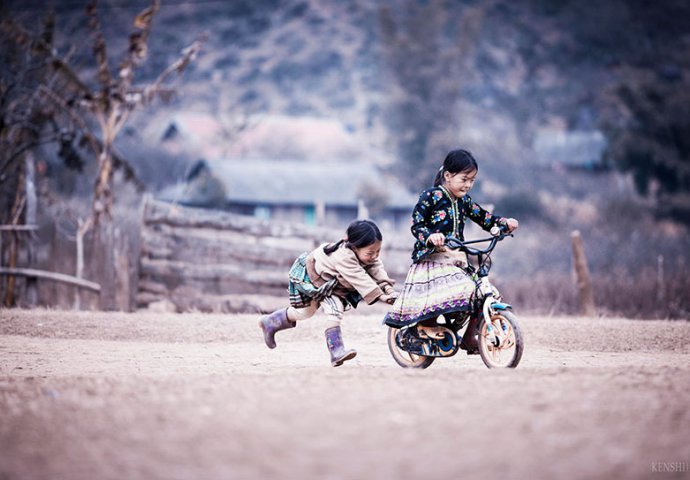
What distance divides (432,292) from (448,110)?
43.3 metres

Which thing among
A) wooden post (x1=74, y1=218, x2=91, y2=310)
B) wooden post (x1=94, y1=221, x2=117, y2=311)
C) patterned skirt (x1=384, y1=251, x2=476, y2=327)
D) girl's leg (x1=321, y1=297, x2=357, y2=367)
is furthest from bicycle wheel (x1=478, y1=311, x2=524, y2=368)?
wooden post (x1=74, y1=218, x2=91, y2=310)

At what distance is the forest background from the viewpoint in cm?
1617

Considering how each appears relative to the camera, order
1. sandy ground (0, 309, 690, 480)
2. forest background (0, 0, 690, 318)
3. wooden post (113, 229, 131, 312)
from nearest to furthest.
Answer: sandy ground (0, 309, 690, 480) → wooden post (113, 229, 131, 312) → forest background (0, 0, 690, 318)

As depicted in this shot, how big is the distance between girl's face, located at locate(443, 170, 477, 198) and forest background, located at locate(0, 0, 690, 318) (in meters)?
6.78

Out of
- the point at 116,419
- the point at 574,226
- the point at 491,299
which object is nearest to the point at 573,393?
the point at 491,299

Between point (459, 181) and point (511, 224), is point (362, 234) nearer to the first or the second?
point (459, 181)

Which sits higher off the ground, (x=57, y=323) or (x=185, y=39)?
(x=185, y=39)

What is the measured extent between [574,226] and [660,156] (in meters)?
5.16

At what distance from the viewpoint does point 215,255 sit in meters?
13.3

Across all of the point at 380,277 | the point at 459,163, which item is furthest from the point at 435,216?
the point at 380,277

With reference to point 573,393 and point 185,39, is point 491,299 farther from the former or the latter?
point 185,39

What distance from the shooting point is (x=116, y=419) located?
14.0 ft

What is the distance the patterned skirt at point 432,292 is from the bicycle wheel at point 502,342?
0.25m

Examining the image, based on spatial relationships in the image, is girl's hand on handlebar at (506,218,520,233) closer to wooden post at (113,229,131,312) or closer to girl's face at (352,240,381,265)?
girl's face at (352,240,381,265)
